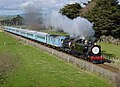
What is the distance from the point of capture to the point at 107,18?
58781 mm

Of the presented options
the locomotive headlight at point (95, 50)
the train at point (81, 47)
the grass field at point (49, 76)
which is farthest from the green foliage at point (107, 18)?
the grass field at point (49, 76)

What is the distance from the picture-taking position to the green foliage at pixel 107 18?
191 feet

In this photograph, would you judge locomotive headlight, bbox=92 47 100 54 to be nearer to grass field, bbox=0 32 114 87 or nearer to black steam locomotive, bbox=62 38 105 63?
black steam locomotive, bbox=62 38 105 63

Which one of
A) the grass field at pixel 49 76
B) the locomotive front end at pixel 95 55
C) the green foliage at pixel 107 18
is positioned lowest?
the grass field at pixel 49 76

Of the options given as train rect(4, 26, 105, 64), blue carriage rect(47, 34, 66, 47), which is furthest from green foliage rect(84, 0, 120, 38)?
train rect(4, 26, 105, 64)

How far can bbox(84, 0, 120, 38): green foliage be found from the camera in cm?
5822

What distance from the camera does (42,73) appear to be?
26656 mm

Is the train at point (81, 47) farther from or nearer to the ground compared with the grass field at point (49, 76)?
farther from the ground

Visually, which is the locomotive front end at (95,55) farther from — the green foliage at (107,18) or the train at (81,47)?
the green foliage at (107,18)

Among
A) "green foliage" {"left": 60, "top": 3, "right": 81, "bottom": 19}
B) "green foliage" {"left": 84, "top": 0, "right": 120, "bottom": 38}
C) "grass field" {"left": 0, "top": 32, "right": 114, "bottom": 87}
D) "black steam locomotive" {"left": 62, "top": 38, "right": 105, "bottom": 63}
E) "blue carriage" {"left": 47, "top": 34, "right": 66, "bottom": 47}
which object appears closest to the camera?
"grass field" {"left": 0, "top": 32, "right": 114, "bottom": 87}

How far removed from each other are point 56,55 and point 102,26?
23.8m

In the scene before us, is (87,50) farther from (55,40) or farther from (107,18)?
(107,18)

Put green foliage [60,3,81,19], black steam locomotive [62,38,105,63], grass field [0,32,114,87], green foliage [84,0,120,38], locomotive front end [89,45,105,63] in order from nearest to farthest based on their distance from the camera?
1. grass field [0,32,114,87]
2. locomotive front end [89,45,105,63]
3. black steam locomotive [62,38,105,63]
4. green foliage [84,0,120,38]
5. green foliage [60,3,81,19]

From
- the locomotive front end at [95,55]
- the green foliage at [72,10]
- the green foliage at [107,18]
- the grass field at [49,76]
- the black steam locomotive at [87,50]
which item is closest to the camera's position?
the grass field at [49,76]
